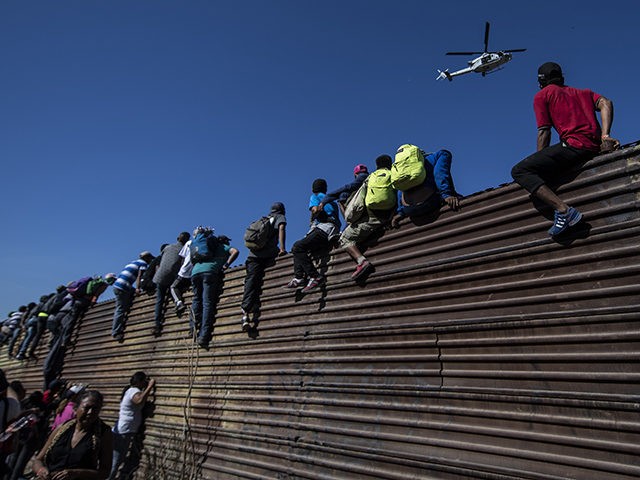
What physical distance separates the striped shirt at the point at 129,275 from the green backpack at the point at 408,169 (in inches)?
Result: 298

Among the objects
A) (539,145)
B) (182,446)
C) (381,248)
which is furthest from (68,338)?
(539,145)

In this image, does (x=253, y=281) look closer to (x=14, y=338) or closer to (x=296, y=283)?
(x=296, y=283)

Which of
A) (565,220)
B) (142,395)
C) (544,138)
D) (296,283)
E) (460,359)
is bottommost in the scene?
(460,359)

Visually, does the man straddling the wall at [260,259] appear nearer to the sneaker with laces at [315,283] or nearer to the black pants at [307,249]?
the black pants at [307,249]

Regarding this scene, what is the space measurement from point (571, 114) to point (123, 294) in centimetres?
956

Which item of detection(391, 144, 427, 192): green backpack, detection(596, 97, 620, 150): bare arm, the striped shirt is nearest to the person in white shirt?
the striped shirt

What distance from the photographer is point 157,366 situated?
8.09 meters

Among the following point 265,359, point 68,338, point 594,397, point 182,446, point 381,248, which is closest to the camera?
point 594,397

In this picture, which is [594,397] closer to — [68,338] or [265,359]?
[265,359]

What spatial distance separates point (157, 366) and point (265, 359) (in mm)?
3312

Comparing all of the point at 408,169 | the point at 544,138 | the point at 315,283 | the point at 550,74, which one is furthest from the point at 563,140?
the point at 315,283

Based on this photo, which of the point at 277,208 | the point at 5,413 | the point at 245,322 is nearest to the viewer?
the point at 5,413

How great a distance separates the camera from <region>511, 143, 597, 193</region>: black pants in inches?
135

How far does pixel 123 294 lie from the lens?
32.4 ft
